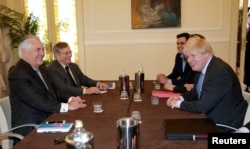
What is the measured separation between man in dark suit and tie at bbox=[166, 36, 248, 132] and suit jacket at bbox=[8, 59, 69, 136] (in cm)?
105

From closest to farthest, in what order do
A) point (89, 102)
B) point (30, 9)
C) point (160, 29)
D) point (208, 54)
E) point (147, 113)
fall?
point (147, 113), point (208, 54), point (89, 102), point (160, 29), point (30, 9)

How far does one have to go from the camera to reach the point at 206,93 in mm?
2035

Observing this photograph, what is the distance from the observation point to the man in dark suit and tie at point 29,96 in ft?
7.34

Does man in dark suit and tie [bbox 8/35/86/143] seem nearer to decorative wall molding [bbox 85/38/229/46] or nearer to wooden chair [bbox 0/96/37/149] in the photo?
wooden chair [bbox 0/96/37/149]

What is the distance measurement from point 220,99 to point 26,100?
157 centimetres

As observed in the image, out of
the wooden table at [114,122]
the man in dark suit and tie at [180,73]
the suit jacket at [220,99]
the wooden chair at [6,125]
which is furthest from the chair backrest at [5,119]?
the man in dark suit and tie at [180,73]

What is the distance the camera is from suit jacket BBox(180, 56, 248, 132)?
2.01 m

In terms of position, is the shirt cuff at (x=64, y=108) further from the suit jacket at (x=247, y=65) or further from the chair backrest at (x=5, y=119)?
the suit jacket at (x=247, y=65)

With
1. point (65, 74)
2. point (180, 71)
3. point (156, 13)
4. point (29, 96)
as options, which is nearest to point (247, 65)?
point (156, 13)

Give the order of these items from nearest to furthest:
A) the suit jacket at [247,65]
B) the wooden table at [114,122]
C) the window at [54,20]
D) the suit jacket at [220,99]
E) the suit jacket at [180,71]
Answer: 1. the wooden table at [114,122]
2. the suit jacket at [220,99]
3. the suit jacket at [180,71]
4. the window at [54,20]
5. the suit jacket at [247,65]

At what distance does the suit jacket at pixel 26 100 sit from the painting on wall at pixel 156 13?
8.83 feet

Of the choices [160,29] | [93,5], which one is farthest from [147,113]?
[93,5]

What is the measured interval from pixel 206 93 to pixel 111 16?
10.1 ft

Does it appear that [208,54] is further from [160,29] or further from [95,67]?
[95,67]
